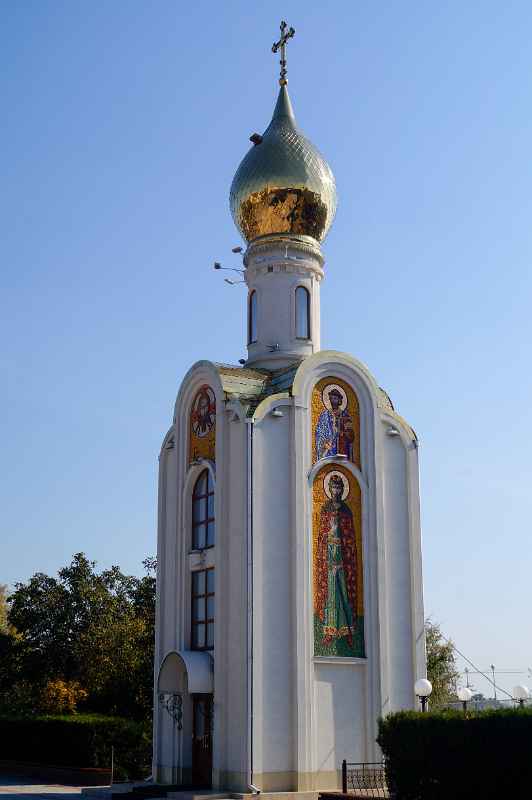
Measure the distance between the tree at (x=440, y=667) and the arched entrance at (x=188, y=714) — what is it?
11770 mm

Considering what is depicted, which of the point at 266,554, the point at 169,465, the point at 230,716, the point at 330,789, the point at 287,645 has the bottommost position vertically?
the point at 330,789

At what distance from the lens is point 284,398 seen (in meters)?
21.1

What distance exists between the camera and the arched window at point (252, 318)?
24.1m

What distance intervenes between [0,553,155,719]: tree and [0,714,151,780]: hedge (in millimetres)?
2963

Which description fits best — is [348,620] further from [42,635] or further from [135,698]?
[42,635]

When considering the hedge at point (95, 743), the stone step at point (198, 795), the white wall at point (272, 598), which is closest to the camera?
the stone step at point (198, 795)

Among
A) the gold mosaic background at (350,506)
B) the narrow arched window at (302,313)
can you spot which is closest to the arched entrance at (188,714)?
the gold mosaic background at (350,506)

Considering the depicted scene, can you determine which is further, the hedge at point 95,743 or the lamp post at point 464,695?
the hedge at point 95,743

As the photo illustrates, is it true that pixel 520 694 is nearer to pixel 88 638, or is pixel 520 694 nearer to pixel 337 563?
pixel 337 563

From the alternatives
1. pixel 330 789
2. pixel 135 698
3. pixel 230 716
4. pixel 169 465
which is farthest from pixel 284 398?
pixel 135 698

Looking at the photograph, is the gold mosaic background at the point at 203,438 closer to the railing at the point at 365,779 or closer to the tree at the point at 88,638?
the railing at the point at 365,779

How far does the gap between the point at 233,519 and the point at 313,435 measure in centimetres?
243

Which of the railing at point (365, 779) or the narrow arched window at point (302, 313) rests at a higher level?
the narrow arched window at point (302, 313)

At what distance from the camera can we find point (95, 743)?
979 inches
